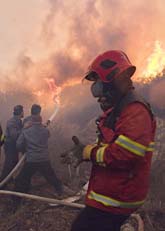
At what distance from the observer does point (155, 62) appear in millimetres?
14969

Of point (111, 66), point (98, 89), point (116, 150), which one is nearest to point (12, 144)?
point (98, 89)

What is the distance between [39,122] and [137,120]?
16.8 feet

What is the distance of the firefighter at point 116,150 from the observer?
2949mm

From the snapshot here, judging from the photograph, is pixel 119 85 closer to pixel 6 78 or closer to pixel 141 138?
pixel 141 138

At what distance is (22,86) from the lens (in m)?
18.5

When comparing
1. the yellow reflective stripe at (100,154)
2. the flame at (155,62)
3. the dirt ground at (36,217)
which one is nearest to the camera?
the yellow reflective stripe at (100,154)

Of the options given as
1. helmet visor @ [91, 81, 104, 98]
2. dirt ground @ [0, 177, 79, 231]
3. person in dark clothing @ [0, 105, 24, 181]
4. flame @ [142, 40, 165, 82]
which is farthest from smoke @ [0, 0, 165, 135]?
helmet visor @ [91, 81, 104, 98]

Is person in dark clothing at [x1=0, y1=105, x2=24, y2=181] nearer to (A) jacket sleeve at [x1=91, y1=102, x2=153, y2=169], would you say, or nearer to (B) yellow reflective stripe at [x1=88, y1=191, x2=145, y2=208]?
(B) yellow reflective stripe at [x1=88, y1=191, x2=145, y2=208]

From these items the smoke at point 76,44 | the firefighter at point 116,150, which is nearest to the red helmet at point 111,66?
the firefighter at point 116,150

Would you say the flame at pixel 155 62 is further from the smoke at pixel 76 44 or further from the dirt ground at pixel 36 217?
the dirt ground at pixel 36 217

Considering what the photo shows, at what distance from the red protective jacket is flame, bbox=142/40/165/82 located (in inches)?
438

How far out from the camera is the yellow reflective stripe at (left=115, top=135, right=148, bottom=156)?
2914mm

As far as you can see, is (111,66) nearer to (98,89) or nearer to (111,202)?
(98,89)

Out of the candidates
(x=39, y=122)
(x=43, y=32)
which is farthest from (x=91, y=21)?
(x=39, y=122)
